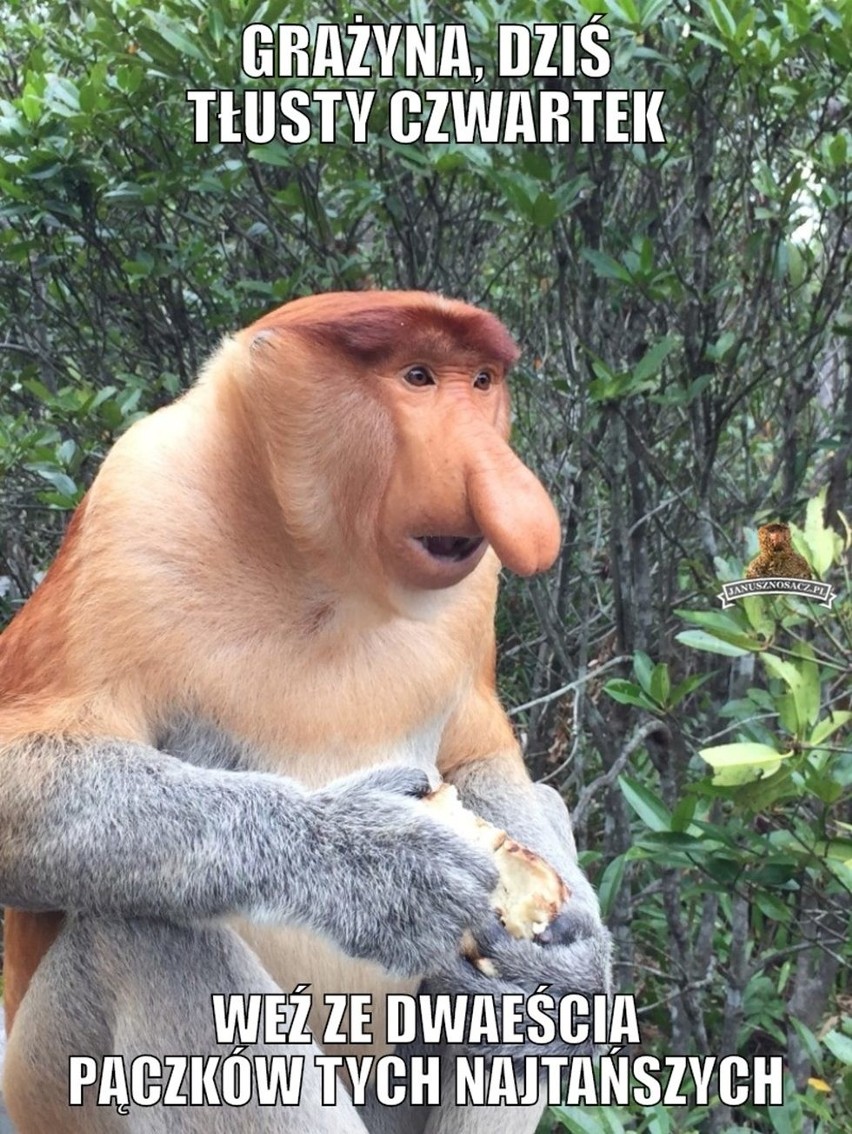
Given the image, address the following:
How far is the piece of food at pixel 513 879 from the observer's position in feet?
5.95

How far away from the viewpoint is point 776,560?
2412 millimetres

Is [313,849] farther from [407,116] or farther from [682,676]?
[682,676]

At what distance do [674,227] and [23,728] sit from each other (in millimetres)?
2281

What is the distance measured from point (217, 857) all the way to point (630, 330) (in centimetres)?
197

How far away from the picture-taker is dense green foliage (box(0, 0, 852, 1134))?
2.61m

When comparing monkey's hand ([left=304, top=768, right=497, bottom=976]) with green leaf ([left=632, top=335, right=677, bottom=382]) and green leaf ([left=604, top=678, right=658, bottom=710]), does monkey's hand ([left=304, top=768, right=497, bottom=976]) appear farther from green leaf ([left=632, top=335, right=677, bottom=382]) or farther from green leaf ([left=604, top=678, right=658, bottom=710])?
green leaf ([left=632, top=335, right=677, bottom=382])

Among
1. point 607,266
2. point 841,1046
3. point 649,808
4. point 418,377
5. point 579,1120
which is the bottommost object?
point 579,1120

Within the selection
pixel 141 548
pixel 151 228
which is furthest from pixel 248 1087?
pixel 151 228

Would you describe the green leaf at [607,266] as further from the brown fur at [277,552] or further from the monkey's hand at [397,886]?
the monkey's hand at [397,886]

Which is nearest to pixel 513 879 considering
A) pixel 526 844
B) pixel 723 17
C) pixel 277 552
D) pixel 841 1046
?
pixel 526 844

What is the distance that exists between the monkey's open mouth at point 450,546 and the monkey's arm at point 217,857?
1.14ft

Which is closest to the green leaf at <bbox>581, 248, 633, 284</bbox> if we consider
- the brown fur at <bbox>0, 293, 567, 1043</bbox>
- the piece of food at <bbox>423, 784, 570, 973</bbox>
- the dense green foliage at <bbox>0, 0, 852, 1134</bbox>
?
the dense green foliage at <bbox>0, 0, 852, 1134</bbox>

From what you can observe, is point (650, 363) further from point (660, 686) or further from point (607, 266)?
point (660, 686)

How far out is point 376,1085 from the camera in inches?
82.0
